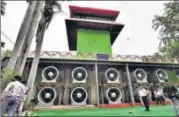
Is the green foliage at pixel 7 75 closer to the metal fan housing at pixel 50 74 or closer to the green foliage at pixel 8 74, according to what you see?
the green foliage at pixel 8 74

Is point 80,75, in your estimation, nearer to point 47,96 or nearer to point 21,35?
Answer: point 47,96

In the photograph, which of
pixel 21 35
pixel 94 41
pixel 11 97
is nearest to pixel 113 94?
pixel 94 41

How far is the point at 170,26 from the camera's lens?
11.8 meters

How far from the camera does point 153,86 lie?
17219 mm

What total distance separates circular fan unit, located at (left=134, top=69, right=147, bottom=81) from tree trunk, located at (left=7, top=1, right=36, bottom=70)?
11.0 metres

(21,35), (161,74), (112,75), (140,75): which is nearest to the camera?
(21,35)

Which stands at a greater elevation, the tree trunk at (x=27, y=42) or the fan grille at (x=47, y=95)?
the tree trunk at (x=27, y=42)

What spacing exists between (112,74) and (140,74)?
2.79 metres

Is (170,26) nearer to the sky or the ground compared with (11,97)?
nearer to the sky

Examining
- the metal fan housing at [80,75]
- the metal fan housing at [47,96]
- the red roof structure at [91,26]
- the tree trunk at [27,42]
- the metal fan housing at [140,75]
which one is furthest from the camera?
the red roof structure at [91,26]

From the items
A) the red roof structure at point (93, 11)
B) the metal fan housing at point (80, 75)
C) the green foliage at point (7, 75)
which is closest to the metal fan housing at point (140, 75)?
the metal fan housing at point (80, 75)

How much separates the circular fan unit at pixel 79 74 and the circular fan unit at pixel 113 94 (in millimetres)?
2452

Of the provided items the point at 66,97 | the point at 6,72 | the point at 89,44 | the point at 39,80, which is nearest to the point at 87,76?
the point at 66,97

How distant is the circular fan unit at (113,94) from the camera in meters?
15.9
